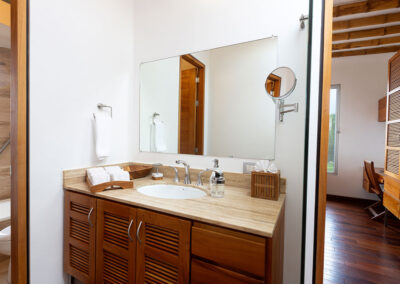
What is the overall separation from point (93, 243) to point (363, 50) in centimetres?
510

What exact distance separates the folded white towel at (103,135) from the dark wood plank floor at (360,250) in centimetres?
209

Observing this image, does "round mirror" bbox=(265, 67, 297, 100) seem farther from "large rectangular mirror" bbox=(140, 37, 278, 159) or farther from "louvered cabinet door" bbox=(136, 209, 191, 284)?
"louvered cabinet door" bbox=(136, 209, 191, 284)

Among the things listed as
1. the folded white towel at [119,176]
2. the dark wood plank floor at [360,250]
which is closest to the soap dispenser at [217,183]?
the folded white towel at [119,176]

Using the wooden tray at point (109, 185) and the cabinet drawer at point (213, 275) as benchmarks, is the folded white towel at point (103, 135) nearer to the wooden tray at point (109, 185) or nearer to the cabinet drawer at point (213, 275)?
the wooden tray at point (109, 185)

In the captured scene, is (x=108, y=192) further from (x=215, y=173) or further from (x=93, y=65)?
(x=93, y=65)

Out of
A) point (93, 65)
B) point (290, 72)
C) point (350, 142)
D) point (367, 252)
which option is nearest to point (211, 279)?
point (290, 72)

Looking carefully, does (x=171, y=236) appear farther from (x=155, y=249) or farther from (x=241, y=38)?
(x=241, y=38)

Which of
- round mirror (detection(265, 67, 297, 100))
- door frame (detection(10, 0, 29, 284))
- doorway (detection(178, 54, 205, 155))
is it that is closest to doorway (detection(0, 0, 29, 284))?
door frame (detection(10, 0, 29, 284))

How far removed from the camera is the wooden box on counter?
1.15 m

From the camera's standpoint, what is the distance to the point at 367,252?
2168 millimetres

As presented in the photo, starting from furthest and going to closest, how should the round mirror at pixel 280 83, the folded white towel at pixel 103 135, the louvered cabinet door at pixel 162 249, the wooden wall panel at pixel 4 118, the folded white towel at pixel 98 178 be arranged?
1. the wooden wall panel at pixel 4 118
2. the folded white towel at pixel 103 135
3. the folded white towel at pixel 98 178
4. the round mirror at pixel 280 83
5. the louvered cabinet door at pixel 162 249

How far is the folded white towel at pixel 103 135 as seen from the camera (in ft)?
5.12

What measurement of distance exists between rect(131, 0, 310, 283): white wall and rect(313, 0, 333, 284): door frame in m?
0.32

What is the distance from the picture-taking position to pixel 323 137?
0.66 meters
